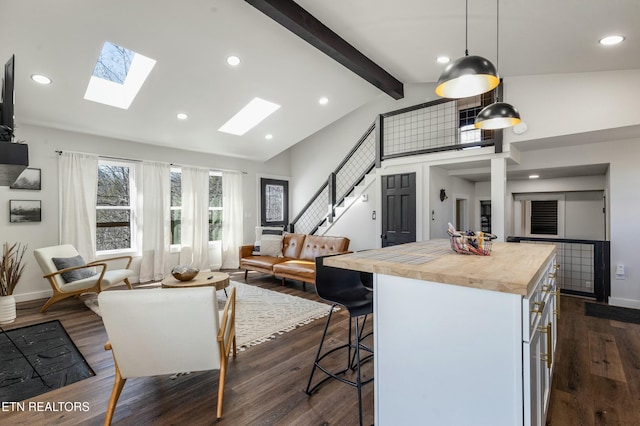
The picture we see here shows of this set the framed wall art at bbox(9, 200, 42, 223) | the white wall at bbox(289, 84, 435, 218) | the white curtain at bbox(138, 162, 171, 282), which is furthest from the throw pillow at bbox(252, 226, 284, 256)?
the framed wall art at bbox(9, 200, 42, 223)

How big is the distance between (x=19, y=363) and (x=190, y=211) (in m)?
3.66

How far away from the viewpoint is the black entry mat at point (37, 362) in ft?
7.48

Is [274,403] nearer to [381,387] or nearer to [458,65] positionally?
[381,387]

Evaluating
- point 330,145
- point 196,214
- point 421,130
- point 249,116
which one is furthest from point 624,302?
point 196,214

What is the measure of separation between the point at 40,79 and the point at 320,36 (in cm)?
335

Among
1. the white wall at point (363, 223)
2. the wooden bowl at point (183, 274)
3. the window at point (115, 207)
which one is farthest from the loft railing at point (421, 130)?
the window at point (115, 207)

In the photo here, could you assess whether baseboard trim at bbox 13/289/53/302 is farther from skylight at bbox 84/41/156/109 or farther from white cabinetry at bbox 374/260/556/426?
white cabinetry at bbox 374/260/556/426

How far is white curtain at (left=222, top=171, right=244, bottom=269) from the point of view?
6617 millimetres

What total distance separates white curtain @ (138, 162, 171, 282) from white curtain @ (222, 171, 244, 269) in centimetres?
117

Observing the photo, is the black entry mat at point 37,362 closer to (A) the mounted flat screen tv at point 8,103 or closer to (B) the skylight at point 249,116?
(A) the mounted flat screen tv at point 8,103

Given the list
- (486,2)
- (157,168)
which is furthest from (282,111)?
(486,2)

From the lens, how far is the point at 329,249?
534 cm

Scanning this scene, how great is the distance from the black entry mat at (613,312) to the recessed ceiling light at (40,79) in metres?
7.18

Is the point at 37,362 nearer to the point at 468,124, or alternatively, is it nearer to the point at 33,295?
the point at 33,295
